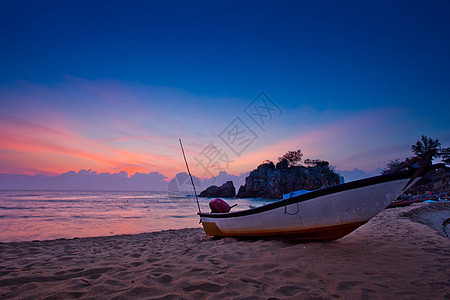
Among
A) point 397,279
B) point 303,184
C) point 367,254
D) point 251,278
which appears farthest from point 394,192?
point 303,184

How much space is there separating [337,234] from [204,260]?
9.67 feet

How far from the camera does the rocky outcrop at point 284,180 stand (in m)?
55.6

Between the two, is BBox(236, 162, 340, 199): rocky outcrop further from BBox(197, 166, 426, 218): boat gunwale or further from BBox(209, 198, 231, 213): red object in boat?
BBox(197, 166, 426, 218): boat gunwale

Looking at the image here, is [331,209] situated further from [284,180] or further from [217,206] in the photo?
[284,180]

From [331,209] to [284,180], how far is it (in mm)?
54892

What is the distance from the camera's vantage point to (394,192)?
3.90m

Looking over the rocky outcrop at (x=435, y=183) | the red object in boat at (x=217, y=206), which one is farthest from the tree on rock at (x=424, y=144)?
the red object in boat at (x=217, y=206)

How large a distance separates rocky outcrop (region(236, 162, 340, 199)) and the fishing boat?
Result: 5108cm

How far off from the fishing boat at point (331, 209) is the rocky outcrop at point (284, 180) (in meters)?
51.1

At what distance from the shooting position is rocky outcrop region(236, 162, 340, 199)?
55.6 metres

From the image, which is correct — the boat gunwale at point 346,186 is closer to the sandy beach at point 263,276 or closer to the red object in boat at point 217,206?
the sandy beach at point 263,276

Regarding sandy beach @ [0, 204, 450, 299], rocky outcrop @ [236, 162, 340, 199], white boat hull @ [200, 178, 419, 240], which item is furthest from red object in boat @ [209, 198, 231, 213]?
rocky outcrop @ [236, 162, 340, 199]

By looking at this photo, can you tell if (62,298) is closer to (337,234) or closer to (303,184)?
(337,234)

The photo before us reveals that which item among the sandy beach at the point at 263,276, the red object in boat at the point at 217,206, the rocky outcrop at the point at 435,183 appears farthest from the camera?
the rocky outcrop at the point at 435,183
